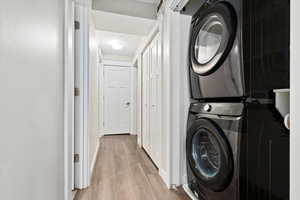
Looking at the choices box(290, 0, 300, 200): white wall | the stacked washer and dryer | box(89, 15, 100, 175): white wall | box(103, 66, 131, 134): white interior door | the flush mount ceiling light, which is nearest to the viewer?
A: box(290, 0, 300, 200): white wall

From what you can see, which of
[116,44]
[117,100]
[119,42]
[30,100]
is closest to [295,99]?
[30,100]

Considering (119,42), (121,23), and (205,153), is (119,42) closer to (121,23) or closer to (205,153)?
(121,23)

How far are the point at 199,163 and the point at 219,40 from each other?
0.97 meters

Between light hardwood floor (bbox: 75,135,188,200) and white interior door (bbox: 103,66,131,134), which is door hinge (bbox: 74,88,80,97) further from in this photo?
white interior door (bbox: 103,66,131,134)

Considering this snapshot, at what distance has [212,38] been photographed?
1119 millimetres

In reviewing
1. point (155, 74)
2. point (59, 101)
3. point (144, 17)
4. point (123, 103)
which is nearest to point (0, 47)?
point (59, 101)

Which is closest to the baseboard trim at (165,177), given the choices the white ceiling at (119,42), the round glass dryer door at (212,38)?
the round glass dryer door at (212,38)

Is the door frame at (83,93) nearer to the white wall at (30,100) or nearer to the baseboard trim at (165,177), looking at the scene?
the white wall at (30,100)

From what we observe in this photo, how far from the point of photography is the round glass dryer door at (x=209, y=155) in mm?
929

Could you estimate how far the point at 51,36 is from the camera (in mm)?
864

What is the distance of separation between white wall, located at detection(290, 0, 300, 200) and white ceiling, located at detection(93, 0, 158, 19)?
197 cm

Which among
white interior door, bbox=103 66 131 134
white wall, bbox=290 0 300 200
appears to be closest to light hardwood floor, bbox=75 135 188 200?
white wall, bbox=290 0 300 200

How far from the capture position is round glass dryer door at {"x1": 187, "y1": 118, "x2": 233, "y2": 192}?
929 millimetres

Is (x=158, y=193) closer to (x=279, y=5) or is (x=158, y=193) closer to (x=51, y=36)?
(x=51, y=36)
